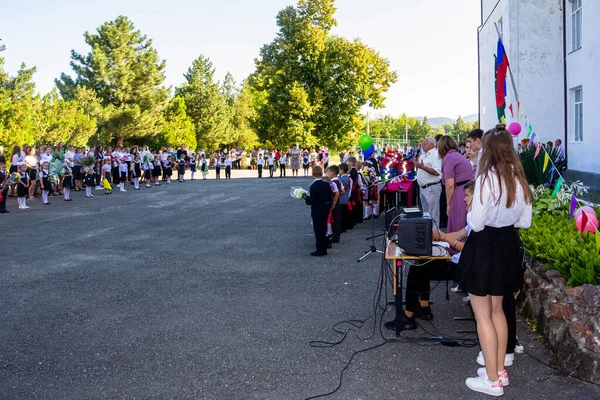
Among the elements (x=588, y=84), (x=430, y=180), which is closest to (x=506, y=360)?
(x=430, y=180)

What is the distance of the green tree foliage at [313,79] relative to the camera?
48.3 meters

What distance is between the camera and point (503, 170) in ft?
13.9

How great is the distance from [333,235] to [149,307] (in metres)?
5.38

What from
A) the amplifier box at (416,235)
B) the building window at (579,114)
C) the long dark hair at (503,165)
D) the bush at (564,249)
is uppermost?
the building window at (579,114)

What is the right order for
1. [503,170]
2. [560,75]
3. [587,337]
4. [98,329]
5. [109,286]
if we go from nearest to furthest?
[503,170] < [587,337] < [98,329] < [109,286] < [560,75]

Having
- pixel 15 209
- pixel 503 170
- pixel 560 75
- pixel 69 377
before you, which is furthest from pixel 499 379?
pixel 560 75

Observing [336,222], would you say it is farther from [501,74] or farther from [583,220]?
[583,220]

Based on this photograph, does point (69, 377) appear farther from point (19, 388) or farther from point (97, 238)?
point (97, 238)

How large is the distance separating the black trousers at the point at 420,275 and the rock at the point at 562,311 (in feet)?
3.97

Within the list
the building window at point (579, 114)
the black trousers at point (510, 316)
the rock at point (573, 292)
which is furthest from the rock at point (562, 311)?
the building window at point (579, 114)

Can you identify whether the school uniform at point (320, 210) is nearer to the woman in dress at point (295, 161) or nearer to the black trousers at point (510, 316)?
the black trousers at point (510, 316)

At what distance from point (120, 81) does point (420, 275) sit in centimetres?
5424

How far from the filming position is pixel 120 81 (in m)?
55.4

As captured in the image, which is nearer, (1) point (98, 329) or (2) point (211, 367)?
(2) point (211, 367)
